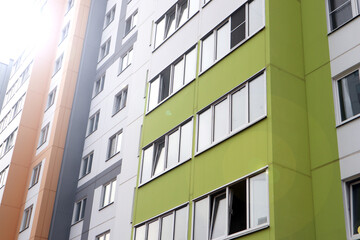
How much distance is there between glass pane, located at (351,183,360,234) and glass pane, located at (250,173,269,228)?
224cm

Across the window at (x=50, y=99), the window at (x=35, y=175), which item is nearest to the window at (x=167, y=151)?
the window at (x=35, y=175)

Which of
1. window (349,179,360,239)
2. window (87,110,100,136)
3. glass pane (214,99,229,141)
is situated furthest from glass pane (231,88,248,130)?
window (87,110,100,136)

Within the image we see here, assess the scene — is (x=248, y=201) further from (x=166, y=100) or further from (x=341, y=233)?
(x=166, y=100)

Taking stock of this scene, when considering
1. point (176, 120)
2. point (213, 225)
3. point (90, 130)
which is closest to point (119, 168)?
point (90, 130)

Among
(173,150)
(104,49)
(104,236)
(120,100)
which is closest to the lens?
(173,150)

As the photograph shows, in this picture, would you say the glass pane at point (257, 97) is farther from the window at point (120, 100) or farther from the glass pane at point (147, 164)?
the window at point (120, 100)

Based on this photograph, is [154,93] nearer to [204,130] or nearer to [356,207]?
[204,130]

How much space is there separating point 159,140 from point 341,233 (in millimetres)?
8232

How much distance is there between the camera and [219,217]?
49.3 ft

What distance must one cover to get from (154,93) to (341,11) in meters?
8.11

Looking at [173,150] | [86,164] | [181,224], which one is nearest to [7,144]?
[86,164]

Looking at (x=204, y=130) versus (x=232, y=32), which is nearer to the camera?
(x=204, y=130)

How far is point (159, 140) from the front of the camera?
19594 mm

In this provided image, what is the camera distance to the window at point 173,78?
19.6 metres
